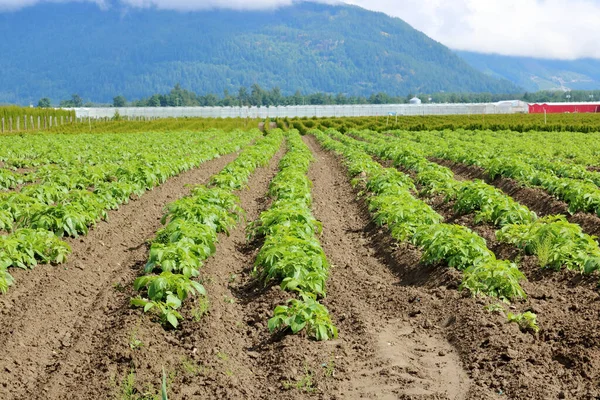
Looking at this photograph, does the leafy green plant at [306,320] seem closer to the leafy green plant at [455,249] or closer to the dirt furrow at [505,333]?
the dirt furrow at [505,333]

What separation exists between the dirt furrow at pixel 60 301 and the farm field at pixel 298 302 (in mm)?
25

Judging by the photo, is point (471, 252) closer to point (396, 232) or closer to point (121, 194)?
point (396, 232)

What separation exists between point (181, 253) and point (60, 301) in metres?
1.48

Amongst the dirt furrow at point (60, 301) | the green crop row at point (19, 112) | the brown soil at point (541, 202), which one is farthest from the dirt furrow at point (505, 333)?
the green crop row at point (19, 112)

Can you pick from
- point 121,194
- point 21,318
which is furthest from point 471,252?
point 121,194

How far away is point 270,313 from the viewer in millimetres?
7176

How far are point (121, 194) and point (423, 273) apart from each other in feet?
23.5

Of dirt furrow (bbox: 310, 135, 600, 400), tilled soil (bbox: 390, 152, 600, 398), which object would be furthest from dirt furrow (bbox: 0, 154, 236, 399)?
tilled soil (bbox: 390, 152, 600, 398)

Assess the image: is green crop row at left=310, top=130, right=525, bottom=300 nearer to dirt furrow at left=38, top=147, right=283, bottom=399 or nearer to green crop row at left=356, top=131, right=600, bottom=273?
green crop row at left=356, top=131, right=600, bottom=273

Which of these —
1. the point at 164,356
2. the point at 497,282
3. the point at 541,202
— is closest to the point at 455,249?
the point at 497,282

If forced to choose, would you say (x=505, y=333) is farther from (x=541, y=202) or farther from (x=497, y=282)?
(x=541, y=202)

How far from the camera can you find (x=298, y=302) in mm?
6605

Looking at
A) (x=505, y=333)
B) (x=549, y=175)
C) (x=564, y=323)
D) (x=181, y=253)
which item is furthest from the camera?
(x=549, y=175)

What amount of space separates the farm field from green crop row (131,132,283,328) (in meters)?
0.03
